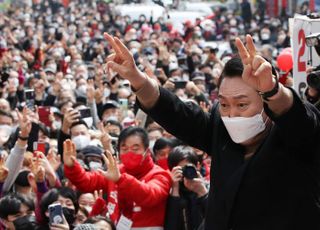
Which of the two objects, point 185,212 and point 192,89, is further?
point 192,89

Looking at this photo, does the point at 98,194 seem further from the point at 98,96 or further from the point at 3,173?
the point at 98,96

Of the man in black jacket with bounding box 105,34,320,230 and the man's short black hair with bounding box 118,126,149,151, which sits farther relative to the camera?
the man's short black hair with bounding box 118,126,149,151

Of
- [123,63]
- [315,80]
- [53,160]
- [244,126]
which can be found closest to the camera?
[244,126]

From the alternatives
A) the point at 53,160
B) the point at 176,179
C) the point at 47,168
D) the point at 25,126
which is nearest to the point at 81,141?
the point at 53,160

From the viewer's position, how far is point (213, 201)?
2.85m

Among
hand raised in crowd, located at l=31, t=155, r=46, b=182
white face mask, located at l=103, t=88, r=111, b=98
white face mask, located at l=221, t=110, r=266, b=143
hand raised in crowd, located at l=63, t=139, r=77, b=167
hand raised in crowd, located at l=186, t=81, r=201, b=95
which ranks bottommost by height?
white face mask, located at l=103, t=88, r=111, b=98

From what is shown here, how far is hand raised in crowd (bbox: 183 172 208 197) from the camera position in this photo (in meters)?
4.55

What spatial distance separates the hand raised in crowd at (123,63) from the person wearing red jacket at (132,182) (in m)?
1.56

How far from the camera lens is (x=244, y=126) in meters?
2.70

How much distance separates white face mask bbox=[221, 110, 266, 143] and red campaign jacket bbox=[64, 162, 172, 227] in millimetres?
1678

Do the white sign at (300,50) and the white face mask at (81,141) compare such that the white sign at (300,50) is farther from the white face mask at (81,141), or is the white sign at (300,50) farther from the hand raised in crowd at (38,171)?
the white face mask at (81,141)

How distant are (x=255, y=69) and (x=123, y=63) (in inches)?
19.2

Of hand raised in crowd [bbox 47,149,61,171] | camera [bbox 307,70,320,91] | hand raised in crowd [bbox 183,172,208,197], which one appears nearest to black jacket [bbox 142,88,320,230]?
camera [bbox 307,70,320,91]

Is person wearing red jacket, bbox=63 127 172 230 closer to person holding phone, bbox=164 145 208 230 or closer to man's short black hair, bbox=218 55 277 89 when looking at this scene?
person holding phone, bbox=164 145 208 230
